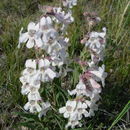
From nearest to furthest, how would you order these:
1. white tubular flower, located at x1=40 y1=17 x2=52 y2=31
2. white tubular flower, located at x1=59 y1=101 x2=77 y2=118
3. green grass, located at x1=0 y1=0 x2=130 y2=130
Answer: white tubular flower, located at x1=40 y1=17 x2=52 y2=31 < white tubular flower, located at x1=59 y1=101 x2=77 y2=118 < green grass, located at x1=0 y1=0 x2=130 y2=130

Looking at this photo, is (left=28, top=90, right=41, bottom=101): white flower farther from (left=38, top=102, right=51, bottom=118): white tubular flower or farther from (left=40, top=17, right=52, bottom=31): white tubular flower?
(left=40, top=17, right=52, bottom=31): white tubular flower

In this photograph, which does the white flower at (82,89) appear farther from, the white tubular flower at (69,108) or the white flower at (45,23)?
the white flower at (45,23)

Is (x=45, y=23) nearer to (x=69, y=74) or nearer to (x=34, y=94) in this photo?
(x=34, y=94)

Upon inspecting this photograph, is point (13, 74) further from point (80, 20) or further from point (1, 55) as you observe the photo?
point (80, 20)

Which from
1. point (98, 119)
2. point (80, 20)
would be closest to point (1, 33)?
point (80, 20)

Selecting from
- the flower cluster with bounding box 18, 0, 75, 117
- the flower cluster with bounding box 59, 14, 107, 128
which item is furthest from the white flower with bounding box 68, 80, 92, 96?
the flower cluster with bounding box 18, 0, 75, 117

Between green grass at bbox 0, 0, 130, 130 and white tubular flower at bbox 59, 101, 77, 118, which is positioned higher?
white tubular flower at bbox 59, 101, 77, 118
